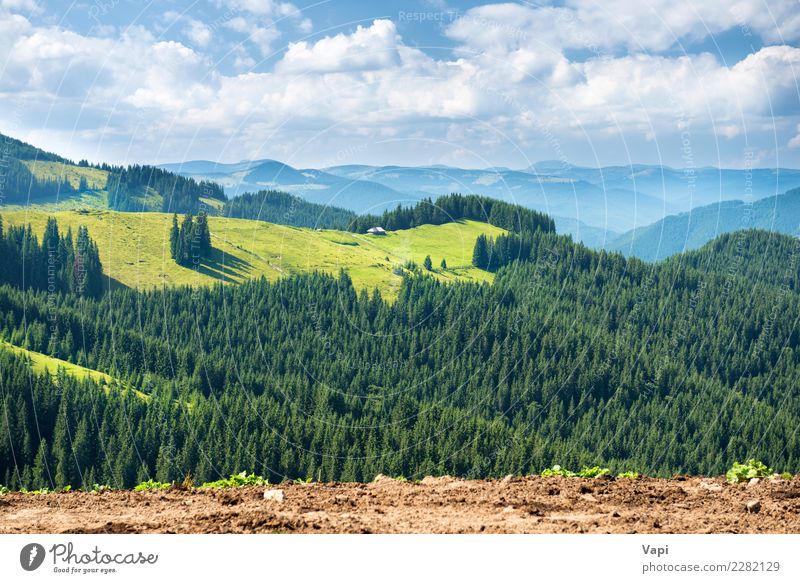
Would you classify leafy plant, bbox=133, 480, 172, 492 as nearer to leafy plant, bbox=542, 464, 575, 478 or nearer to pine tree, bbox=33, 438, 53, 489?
leafy plant, bbox=542, 464, 575, 478

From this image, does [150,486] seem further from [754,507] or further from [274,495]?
[754,507]

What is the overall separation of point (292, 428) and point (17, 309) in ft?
341

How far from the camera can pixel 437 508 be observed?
20.6 m

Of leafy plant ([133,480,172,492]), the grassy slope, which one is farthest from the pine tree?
leafy plant ([133,480,172,492])

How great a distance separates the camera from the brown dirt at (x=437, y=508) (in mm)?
18656

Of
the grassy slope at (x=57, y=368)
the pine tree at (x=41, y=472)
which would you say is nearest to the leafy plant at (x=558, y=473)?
the pine tree at (x=41, y=472)

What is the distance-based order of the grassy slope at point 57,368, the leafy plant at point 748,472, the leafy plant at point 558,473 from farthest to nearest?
1. the grassy slope at point 57,368
2. the leafy plant at point 558,473
3. the leafy plant at point 748,472

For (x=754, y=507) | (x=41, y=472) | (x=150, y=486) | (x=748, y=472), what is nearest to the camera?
(x=754, y=507)

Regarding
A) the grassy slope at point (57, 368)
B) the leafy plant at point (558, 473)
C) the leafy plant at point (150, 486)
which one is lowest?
the grassy slope at point (57, 368)

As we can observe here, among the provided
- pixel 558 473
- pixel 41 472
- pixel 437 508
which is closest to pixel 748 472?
pixel 558 473

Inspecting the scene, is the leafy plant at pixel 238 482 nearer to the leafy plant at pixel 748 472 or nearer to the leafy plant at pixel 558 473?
the leafy plant at pixel 558 473

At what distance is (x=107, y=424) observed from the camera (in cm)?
12962

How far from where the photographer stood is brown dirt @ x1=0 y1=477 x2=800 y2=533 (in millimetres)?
18656

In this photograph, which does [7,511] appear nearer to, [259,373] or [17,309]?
[259,373]
